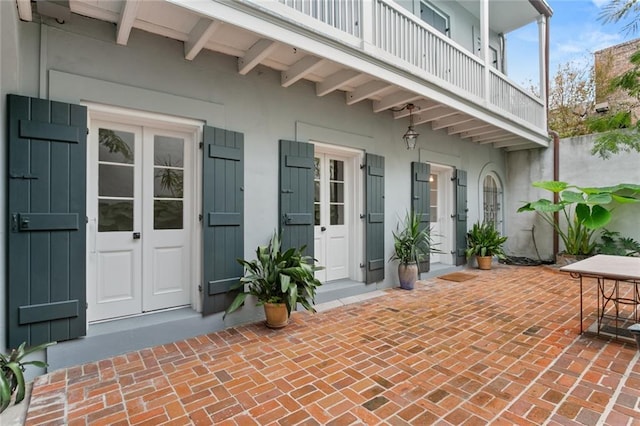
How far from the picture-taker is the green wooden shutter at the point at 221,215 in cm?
327

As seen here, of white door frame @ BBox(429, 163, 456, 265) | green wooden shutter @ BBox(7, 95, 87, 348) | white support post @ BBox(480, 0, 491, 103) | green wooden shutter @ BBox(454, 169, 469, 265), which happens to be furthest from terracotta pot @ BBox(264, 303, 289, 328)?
white support post @ BBox(480, 0, 491, 103)

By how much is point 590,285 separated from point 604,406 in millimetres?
4415

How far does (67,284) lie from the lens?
257 cm

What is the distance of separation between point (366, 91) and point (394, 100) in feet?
1.92

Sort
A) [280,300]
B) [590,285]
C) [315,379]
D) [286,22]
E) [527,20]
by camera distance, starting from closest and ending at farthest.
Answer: [315,379] < [286,22] < [280,300] < [590,285] < [527,20]

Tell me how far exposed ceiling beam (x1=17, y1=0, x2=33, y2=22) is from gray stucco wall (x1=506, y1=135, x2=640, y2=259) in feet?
30.5

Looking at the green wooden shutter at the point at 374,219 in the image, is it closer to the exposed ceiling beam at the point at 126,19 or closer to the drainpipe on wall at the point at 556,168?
the exposed ceiling beam at the point at 126,19

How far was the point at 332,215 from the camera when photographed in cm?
480

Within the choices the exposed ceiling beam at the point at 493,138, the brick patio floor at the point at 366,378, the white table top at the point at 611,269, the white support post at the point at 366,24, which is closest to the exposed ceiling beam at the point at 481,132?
the exposed ceiling beam at the point at 493,138

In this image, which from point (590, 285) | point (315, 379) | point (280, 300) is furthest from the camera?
point (590, 285)

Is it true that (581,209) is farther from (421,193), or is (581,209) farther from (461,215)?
(421,193)

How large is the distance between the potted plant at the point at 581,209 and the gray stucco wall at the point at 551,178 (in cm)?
32

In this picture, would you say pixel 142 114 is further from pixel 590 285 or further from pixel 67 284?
pixel 590 285

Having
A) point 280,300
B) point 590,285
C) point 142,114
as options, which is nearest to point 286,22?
point 142,114
